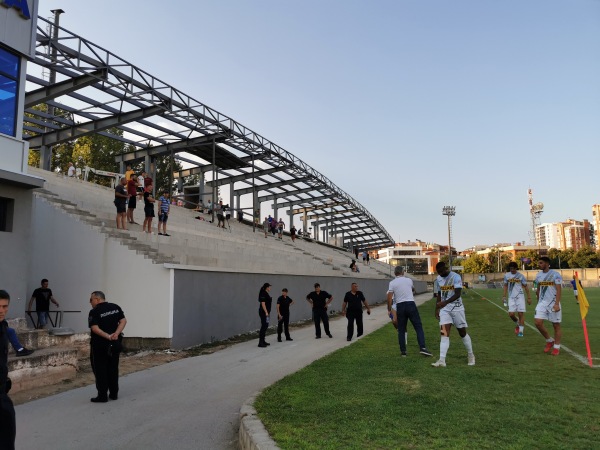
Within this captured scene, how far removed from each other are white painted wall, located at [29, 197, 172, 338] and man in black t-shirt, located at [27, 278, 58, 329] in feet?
2.01

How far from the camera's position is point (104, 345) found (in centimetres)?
686

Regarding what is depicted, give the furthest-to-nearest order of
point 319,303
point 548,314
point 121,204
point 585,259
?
1. point 585,259
2. point 121,204
3. point 319,303
4. point 548,314

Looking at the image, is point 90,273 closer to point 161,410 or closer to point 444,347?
point 161,410

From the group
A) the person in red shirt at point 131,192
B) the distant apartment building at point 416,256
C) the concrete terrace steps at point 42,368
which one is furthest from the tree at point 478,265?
the concrete terrace steps at point 42,368

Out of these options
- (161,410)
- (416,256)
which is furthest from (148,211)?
(416,256)

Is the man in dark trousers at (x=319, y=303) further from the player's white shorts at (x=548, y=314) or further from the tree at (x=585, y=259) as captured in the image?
the tree at (x=585, y=259)

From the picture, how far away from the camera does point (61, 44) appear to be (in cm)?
1382

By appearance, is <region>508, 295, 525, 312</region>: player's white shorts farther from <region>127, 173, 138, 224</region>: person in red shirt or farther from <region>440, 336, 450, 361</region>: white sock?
<region>127, 173, 138, 224</region>: person in red shirt

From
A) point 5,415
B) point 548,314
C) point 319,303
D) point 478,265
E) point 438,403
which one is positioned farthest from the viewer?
point 478,265

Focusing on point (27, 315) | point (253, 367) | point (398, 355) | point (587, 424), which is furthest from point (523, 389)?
point (27, 315)

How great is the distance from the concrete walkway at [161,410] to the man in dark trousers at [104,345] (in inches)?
9.3

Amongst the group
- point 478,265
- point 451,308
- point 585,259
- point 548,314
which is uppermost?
point 585,259

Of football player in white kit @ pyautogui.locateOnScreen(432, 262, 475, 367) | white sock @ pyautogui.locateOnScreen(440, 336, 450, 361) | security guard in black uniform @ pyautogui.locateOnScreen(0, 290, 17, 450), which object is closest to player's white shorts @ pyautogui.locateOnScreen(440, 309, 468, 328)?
football player in white kit @ pyautogui.locateOnScreen(432, 262, 475, 367)

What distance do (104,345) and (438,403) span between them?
475 centimetres
